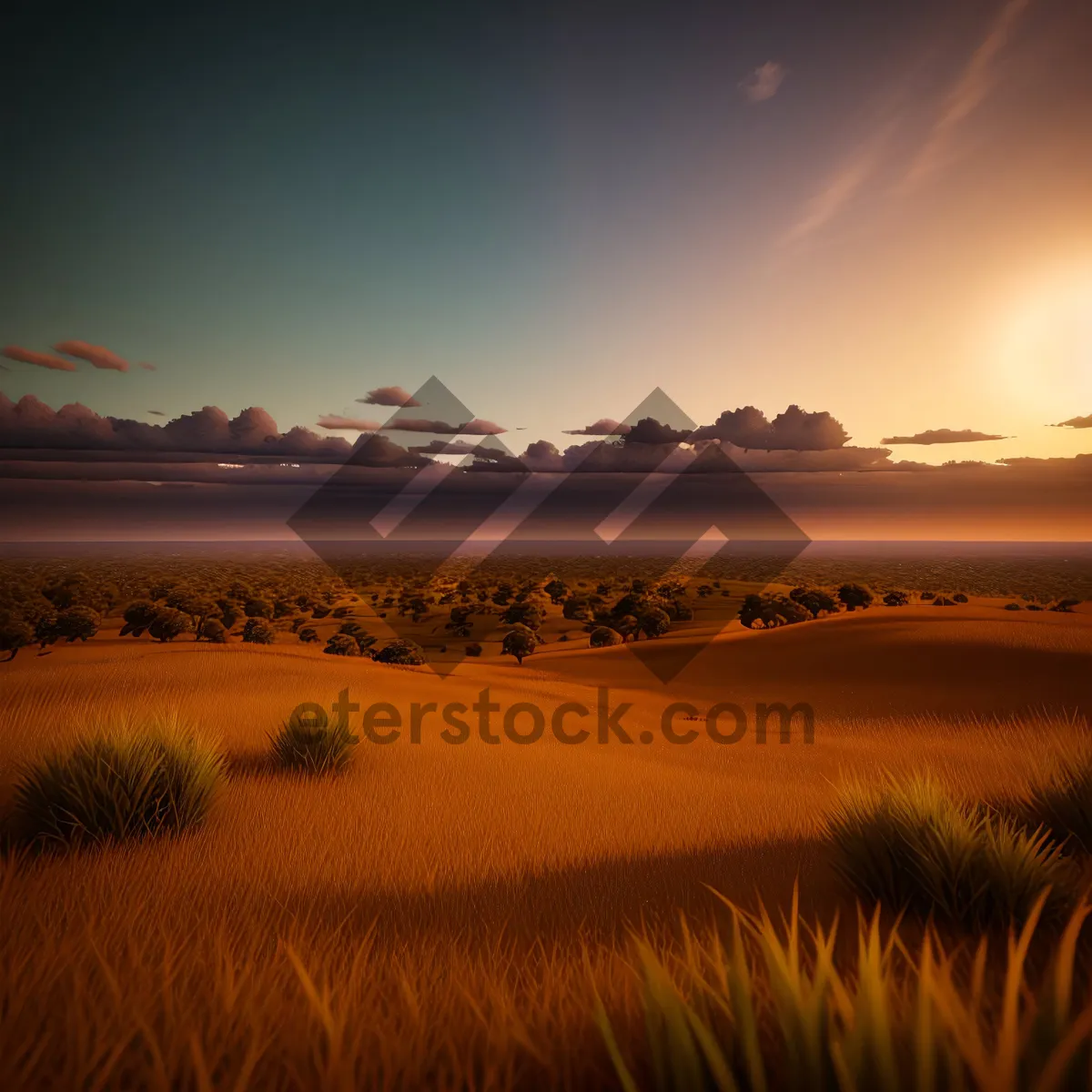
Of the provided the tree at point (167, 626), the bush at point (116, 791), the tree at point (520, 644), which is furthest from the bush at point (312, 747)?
the tree at point (520, 644)

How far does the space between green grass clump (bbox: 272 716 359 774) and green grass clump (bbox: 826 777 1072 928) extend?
5.40 meters

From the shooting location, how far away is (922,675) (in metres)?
17.8

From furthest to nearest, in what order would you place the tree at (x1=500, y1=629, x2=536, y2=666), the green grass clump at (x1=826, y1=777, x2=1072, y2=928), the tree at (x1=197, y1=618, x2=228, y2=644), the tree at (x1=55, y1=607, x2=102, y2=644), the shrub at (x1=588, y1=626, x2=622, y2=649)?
the shrub at (x1=588, y1=626, x2=622, y2=649) < the tree at (x1=500, y1=629, x2=536, y2=666) < the tree at (x1=197, y1=618, x2=228, y2=644) < the tree at (x1=55, y1=607, x2=102, y2=644) < the green grass clump at (x1=826, y1=777, x2=1072, y2=928)

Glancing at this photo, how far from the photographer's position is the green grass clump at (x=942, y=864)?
10.1ft

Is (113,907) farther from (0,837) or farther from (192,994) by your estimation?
(0,837)

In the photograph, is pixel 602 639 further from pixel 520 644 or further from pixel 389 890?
pixel 389 890

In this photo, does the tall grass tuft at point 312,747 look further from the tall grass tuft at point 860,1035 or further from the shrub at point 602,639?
the shrub at point 602,639

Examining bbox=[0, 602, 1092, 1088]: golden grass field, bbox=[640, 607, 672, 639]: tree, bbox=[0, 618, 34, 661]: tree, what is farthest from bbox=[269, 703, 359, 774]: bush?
bbox=[640, 607, 672, 639]: tree

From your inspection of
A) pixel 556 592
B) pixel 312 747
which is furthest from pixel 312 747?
pixel 556 592

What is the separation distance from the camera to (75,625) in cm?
2342

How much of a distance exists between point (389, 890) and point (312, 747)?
3311 mm

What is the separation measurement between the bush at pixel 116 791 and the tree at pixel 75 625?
23.4m

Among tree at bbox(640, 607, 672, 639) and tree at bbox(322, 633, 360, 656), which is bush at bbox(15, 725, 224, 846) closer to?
tree at bbox(322, 633, 360, 656)

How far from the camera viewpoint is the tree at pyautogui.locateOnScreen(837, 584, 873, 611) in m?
39.0
